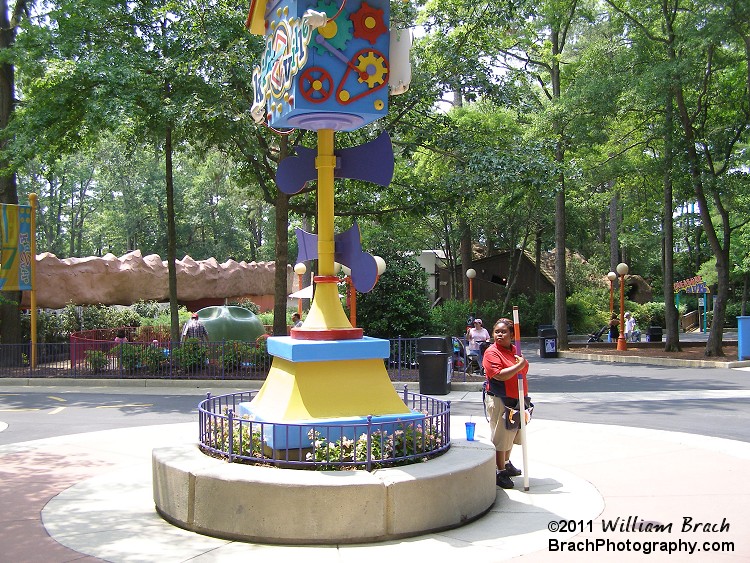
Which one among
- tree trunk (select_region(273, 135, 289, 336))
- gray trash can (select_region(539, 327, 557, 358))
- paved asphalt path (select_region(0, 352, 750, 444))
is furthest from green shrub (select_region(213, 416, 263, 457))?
gray trash can (select_region(539, 327, 557, 358))

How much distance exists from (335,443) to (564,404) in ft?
27.6

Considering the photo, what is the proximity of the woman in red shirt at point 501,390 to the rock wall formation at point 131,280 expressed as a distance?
832 inches

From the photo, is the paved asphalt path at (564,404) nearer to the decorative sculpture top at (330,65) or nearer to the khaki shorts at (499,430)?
the khaki shorts at (499,430)

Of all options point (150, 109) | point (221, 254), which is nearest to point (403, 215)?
point (150, 109)

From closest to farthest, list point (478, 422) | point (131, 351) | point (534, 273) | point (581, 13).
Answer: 1. point (478, 422)
2. point (131, 351)
3. point (581, 13)
4. point (534, 273)

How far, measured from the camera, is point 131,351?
17.8 meters

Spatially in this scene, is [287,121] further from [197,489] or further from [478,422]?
[478,422]

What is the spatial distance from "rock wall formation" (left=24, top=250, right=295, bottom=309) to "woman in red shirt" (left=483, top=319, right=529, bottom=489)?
21124 millimetres

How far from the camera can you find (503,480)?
7723mm

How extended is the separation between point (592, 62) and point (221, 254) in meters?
31.9

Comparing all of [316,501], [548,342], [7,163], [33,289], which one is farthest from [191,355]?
[548,342]

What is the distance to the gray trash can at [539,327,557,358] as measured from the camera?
83.6 ft

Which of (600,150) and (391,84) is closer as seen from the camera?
(391,84)

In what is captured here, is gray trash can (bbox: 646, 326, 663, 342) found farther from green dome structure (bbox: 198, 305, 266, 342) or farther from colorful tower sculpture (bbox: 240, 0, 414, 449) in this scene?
colorful tower sculpture (bbox: 240, 0, 414, 449)
